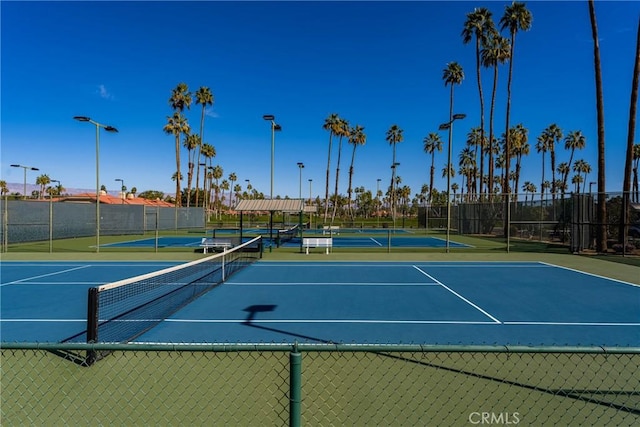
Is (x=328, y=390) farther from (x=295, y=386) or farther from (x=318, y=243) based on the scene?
(x=318, y=243)

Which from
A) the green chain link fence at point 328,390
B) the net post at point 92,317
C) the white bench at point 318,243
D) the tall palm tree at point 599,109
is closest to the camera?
the green chain link fence at point 328,390

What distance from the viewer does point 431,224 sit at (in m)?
47.9

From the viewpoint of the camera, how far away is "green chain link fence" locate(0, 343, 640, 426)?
4.30 meters

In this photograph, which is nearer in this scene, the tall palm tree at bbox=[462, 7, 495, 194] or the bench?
the bench

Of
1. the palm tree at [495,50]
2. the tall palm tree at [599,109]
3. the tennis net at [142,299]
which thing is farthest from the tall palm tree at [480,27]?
the tennis net at [142,299]

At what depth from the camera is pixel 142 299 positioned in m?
9.78

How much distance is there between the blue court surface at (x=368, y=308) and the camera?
7016 mm

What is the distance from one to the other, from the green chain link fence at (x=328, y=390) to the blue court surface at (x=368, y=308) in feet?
3.16

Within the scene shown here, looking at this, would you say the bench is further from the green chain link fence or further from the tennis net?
the green chain link fence

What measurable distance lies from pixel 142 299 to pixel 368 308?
609 centimetres

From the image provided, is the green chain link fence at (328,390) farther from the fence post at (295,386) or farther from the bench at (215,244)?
the bench at (215,244)

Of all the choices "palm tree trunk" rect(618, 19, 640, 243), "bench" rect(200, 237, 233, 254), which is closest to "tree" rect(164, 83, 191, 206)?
"bench" rect(200, 237, 233, 254)

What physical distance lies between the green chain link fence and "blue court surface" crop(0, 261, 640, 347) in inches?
37.9

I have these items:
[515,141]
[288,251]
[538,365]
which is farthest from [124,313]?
[515,141]
